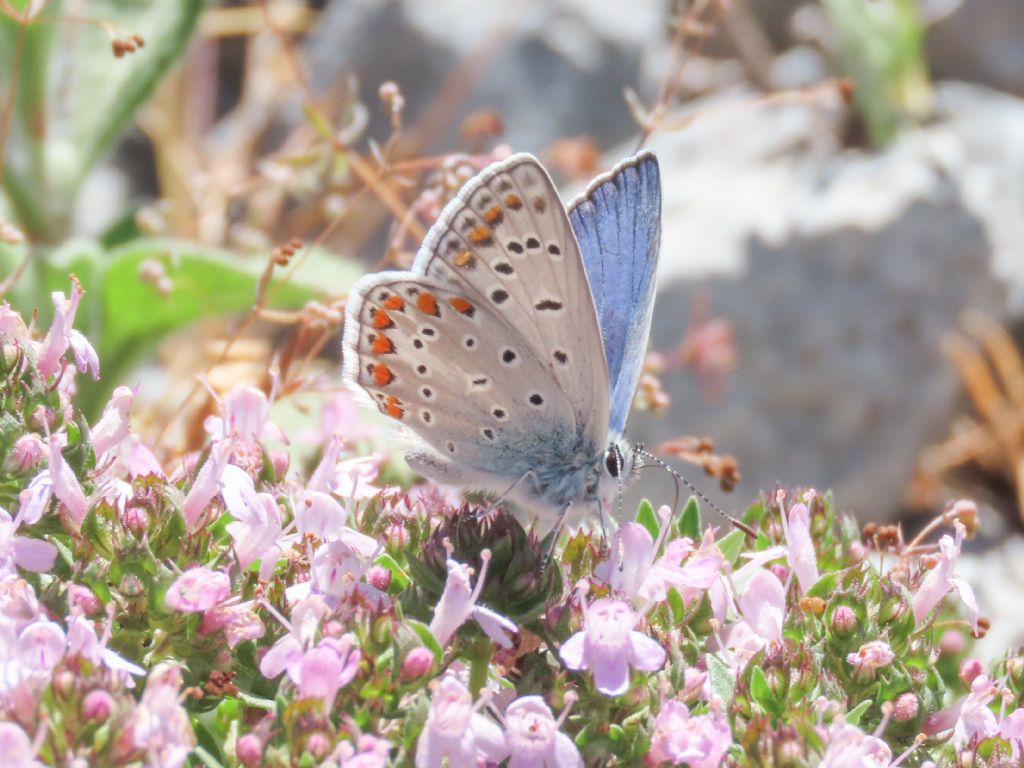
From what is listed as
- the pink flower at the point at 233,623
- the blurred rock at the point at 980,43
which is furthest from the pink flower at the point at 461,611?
the blurred rock at the point at 980,43

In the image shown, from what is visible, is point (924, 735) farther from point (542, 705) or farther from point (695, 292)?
point (695, 292)

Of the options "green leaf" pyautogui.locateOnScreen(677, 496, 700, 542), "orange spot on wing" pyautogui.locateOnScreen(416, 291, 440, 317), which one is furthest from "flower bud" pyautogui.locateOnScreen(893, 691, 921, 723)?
"orange spot on wing" pyautogui.locateOnScreen(416, 291, 440, 317)

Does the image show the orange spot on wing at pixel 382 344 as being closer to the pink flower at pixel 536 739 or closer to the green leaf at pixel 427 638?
the green leaf at pixel 427 638

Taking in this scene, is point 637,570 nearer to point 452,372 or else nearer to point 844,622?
point 844,622

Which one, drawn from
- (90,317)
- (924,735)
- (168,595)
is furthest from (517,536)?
(90,317)

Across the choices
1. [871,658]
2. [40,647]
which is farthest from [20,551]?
[871,658]

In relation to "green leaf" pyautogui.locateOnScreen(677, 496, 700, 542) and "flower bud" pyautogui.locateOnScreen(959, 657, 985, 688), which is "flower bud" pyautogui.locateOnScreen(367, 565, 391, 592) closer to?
"green leaf" pyautogui.locateOnScreen(677, 496, 700, 542)
